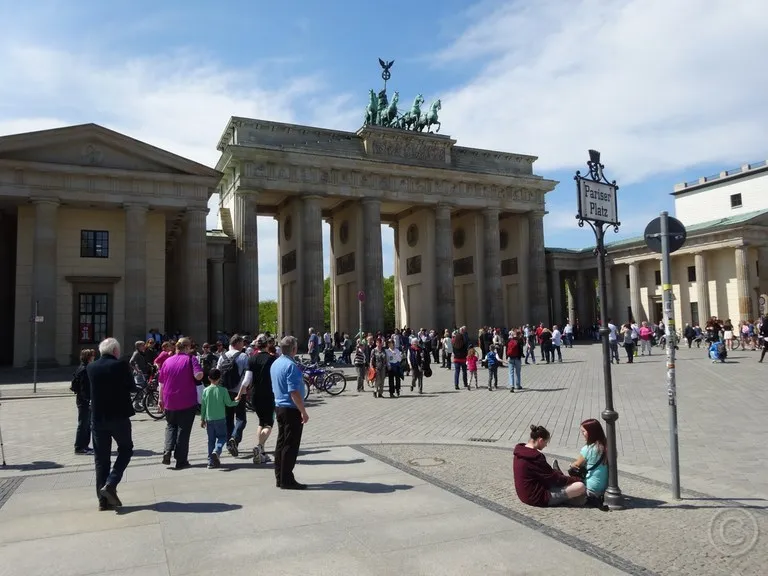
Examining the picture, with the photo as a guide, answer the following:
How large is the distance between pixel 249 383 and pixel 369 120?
40686 mm

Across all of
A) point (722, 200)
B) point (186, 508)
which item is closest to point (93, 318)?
point (186, 508)

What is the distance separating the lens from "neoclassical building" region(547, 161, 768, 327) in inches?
1774

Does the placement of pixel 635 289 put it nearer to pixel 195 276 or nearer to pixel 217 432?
pixel 195 276

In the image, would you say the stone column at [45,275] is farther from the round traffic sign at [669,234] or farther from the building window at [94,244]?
the round traffic sign at [669,234]

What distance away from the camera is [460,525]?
18.6 ft

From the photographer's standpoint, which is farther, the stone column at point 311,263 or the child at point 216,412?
the stone column at point 311,263

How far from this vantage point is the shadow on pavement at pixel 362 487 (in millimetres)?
7026

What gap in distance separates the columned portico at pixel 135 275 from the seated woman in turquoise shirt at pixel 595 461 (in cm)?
2712

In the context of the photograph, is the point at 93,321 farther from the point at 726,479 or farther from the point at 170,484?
the point at 726,479

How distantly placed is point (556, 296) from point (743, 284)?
49.2ft

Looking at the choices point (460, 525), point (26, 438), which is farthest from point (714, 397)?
point (26, 438)

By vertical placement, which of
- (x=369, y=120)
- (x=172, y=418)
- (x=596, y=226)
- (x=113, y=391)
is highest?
(x=369, y=120)

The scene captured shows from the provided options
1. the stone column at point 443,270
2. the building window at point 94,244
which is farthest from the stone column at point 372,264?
the building window at point 94,244

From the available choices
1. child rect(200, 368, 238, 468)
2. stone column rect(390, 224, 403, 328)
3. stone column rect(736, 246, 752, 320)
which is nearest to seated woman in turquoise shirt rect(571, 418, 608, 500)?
child rect(200, 368, 238, 468)
